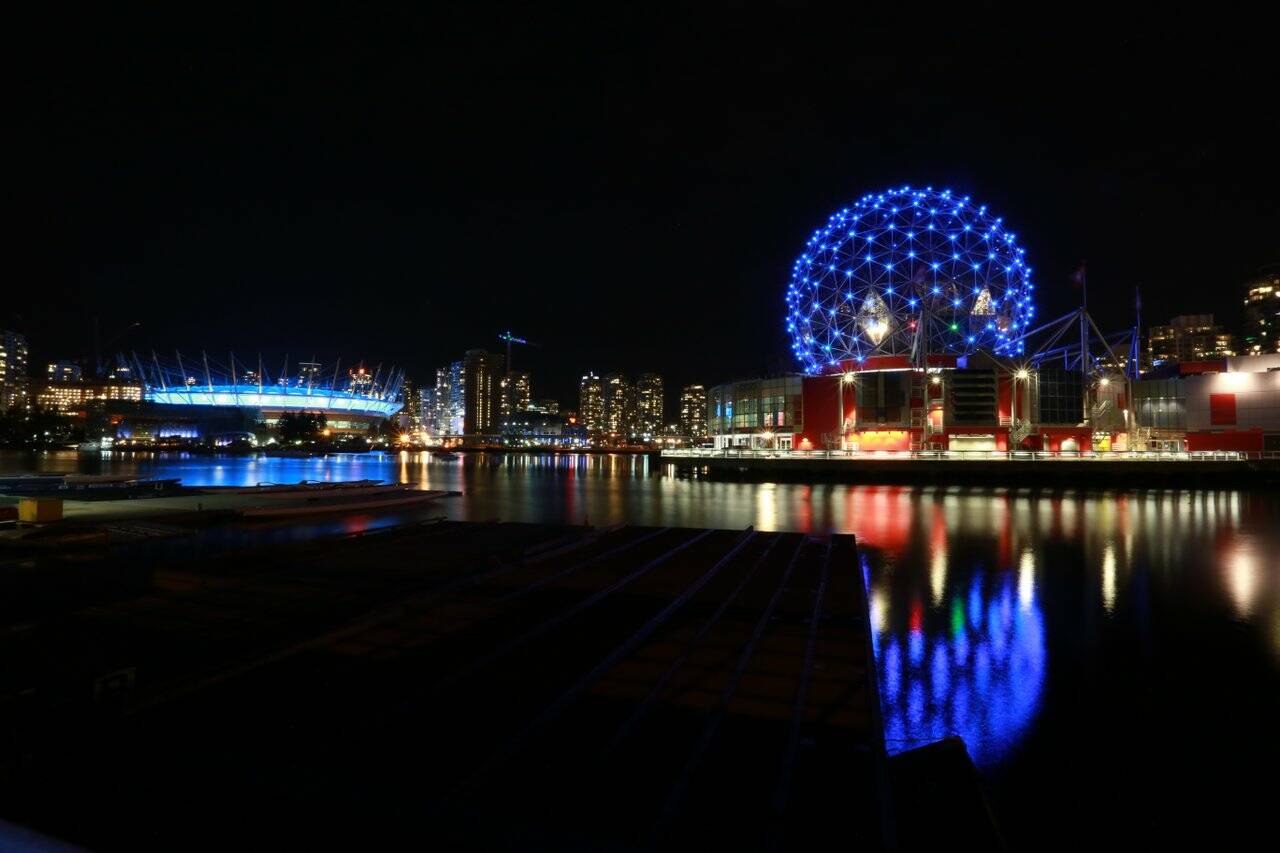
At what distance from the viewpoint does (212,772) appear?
11.3 feet

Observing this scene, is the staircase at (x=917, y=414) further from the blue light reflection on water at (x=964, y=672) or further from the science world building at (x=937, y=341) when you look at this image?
the blue light reflection on water at (x=964, y=672)

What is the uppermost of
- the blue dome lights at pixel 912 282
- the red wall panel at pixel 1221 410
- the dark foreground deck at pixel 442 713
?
the blue dome lights at pixel 912 282

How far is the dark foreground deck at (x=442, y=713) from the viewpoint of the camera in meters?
3.07

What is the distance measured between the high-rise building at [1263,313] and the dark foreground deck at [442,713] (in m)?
A: 164

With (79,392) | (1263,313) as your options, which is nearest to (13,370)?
(79,392)

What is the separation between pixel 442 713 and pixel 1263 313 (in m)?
174

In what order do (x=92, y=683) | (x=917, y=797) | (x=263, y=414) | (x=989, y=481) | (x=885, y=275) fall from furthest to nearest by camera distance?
(x=263, y=414) → (x=885, y=275) → (x=989, y=481) → (x=917, y=797) → (x=92, y=683)

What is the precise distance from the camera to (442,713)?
512 centimetres

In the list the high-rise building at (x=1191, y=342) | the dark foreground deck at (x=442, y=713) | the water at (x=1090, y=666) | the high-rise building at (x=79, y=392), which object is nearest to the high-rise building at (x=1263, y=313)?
the high-rise building at (x=1191, y=342)

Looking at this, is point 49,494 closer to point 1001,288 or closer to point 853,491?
point 853,491

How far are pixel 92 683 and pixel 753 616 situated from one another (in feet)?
21.5

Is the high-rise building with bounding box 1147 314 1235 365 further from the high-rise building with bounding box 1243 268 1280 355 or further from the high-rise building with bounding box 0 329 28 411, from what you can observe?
the high-rise building with bounding box 0 329 28 411

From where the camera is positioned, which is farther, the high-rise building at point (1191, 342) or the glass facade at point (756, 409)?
the high-rise building at point (1191, 342)

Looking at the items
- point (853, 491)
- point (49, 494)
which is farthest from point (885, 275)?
point (49, 494)
